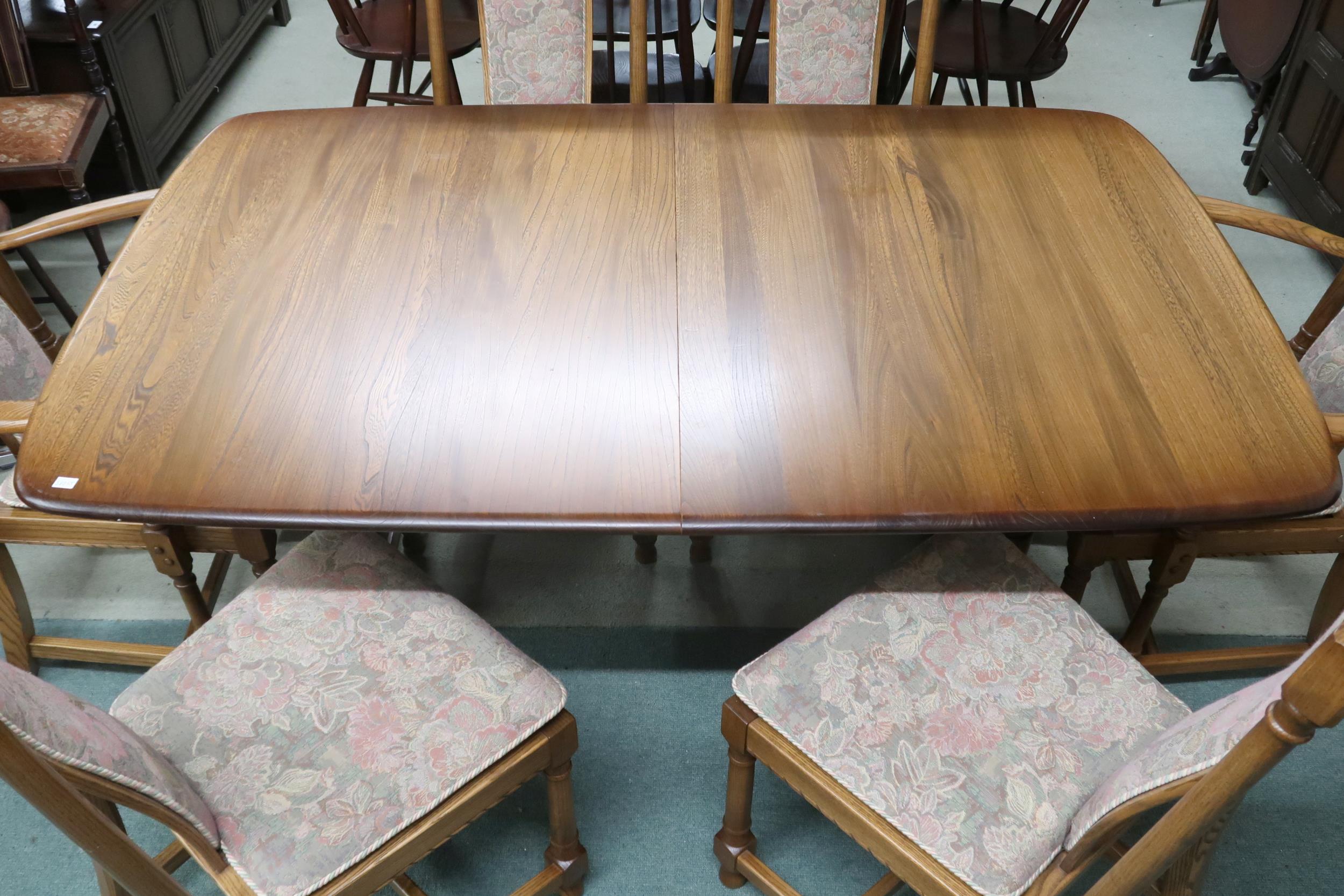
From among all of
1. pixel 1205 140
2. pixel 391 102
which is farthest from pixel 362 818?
pixel 1205 140

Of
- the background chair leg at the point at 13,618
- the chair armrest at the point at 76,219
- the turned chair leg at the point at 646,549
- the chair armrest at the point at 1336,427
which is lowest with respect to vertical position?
the turned chair leg at the point at 646,549

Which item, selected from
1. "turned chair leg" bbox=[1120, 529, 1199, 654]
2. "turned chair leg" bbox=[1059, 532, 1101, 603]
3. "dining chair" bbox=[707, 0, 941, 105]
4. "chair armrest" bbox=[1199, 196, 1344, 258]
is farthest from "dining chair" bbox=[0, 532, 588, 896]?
"chair armrest" bbox=[1199, 196, 1344, 258]

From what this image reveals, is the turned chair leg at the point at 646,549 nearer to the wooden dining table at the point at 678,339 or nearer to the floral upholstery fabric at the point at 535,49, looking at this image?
the wooden dining table at the point at 678,339

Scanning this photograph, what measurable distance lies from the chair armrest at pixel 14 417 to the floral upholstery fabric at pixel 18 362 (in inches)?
7.7

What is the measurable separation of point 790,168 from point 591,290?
1.47 ft

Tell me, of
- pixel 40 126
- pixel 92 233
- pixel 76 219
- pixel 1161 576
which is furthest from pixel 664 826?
pixel 40 126

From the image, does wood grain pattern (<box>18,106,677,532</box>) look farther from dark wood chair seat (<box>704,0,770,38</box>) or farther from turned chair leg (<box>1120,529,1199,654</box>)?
dark wood chair seat (<box>704,0,770,38</box>)

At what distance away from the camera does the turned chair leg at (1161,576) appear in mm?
1369

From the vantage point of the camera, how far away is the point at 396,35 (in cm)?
263

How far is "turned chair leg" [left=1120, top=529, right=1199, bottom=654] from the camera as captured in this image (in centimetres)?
137

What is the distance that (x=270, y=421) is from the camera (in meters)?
1.16

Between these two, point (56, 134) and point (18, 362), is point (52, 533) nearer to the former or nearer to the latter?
point (18, 362)

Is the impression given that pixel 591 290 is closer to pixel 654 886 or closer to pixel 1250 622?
pixel 654 886

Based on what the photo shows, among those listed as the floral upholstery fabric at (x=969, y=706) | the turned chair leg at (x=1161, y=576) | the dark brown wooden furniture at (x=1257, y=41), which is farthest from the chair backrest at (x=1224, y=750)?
the dark brown wooden furniture at (x=1257, y=41)
